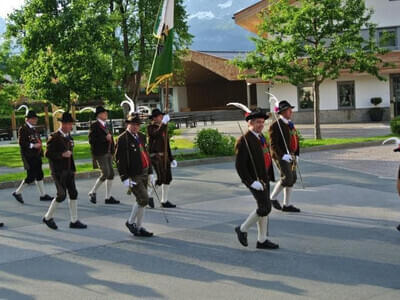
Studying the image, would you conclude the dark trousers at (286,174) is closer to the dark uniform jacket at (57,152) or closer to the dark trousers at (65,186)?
the dark trousers at (65,186)

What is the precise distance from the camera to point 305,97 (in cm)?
3444

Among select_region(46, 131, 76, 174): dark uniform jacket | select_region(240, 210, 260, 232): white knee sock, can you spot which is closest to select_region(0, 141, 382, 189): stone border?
select_region(46, 131, 76, 174): dark uniform jacket

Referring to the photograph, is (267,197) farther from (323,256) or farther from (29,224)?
(29,224)

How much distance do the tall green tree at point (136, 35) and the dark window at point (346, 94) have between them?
11.3m

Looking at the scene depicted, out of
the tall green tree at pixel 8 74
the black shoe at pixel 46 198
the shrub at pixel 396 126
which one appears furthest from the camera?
the shrub at pixel 396 126

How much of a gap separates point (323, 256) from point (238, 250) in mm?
1109

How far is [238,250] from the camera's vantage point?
6699mm

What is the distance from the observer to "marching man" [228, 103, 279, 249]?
6543mm

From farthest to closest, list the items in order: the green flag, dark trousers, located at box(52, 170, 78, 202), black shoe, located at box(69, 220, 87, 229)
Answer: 1. the green flag
2. black shoe, located at box(69, 220, 87, 229)
3. dark trousers, located at box(52, 170, 78, 202)

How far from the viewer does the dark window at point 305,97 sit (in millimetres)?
34125

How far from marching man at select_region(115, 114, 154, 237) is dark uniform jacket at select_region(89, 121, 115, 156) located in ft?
8.94

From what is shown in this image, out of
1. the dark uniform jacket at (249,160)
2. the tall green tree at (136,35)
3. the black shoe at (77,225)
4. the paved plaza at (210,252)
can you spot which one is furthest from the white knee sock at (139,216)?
the tall green tree at (136,35)

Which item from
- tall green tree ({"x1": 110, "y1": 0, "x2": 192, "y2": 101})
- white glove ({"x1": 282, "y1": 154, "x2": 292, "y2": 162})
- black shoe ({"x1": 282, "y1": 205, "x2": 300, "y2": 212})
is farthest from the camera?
tall green tree ({"x1": 110, "y1": 0, "x2": 192, "y2": 101})

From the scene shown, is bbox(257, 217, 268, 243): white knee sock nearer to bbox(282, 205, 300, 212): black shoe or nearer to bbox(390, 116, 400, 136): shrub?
bbox(282, 205, 300, 212): black shoe
